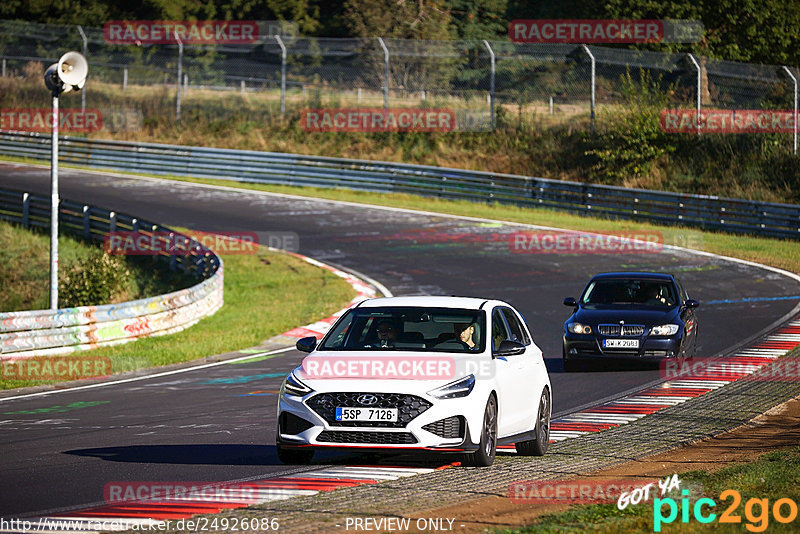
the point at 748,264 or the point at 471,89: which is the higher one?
the point at 471,89

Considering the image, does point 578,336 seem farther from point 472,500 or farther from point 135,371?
point 472,500

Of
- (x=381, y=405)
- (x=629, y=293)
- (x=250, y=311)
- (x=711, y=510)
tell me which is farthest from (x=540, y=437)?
(x=250, y=311)

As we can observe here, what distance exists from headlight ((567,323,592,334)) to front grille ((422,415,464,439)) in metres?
8.31

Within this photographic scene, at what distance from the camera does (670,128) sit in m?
41.3

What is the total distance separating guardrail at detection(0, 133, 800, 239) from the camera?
34594 mm

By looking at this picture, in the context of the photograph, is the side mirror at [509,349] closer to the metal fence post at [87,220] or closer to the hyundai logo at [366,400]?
the hyundai logo at [366,400]

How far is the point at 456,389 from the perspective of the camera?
9.70 metres

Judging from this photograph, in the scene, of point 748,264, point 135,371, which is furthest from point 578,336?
point 748,264

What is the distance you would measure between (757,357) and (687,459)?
26.4 ft

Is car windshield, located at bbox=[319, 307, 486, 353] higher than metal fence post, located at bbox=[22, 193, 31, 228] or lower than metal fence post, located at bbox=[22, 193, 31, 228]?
higher

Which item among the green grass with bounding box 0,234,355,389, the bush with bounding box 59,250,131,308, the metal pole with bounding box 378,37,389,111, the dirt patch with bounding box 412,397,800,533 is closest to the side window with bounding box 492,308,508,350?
the dirt patch with bounding box 412,397,800,533

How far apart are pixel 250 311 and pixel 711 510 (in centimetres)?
1673

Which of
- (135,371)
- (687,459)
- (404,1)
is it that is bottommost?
(135,371)

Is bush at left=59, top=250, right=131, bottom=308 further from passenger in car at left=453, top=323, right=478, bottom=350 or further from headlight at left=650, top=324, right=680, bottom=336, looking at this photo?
passenger in car at left=453, top=323, right=478, bottom=350
